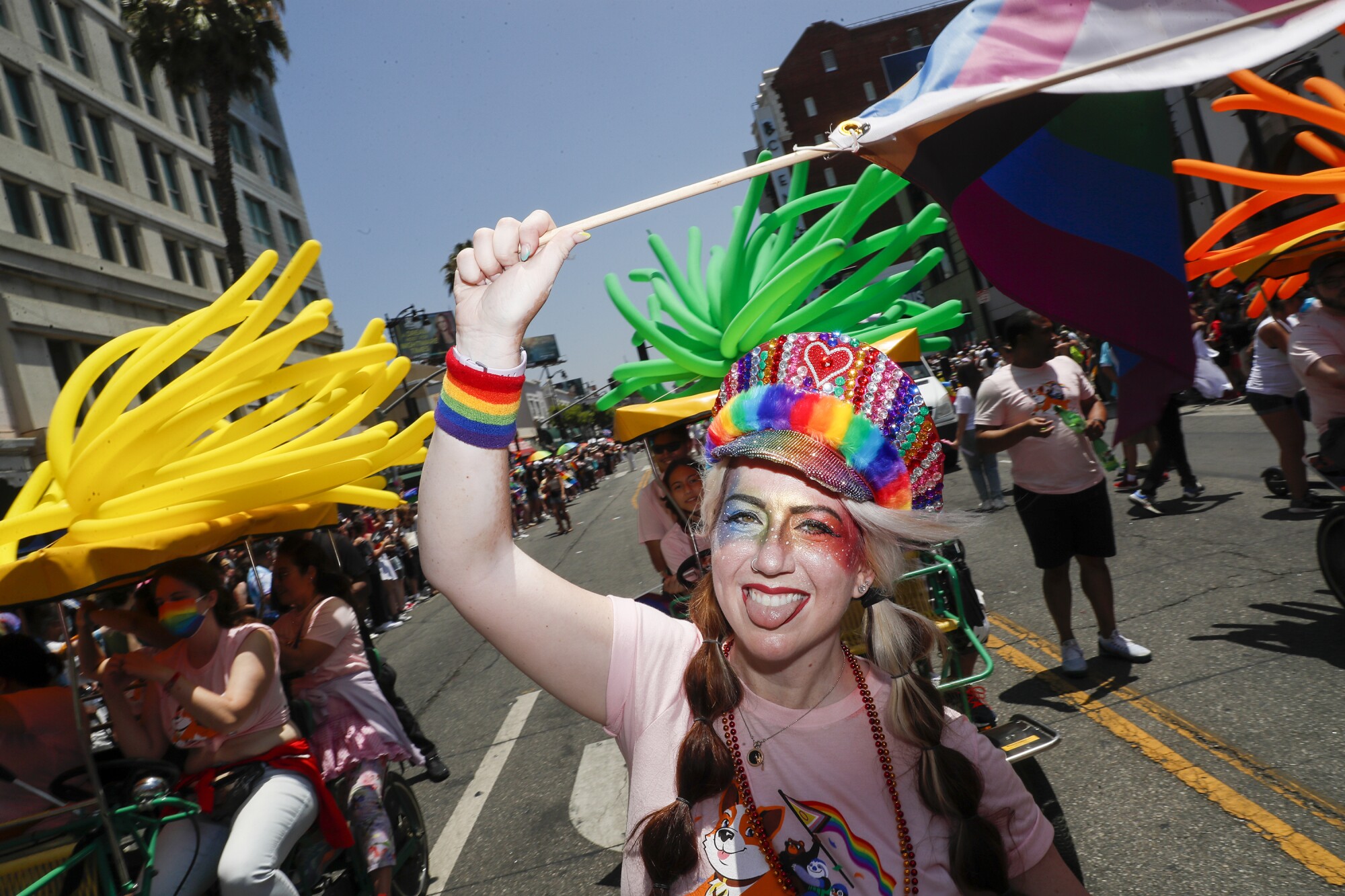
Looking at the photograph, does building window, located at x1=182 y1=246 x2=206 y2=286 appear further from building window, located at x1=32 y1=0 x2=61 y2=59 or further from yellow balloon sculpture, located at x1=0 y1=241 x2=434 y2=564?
yellow balloon sculpture, located at x1=0 y1=241 x2=434 y2=564

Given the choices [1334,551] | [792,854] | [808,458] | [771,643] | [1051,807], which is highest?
[808,458]

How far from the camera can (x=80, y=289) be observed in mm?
23219

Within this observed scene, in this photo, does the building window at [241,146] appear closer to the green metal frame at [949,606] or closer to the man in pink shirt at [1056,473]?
the man in pink shirt at [1056,473]

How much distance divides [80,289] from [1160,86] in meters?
27.1

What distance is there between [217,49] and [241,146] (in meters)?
20.2

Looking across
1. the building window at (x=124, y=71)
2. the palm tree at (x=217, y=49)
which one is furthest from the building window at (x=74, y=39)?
the palm tree at (x=217, y=49)

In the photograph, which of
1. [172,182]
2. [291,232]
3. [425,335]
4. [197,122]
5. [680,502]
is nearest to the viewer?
[680,502]

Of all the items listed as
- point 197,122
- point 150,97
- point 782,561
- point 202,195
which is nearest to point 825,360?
point 782,561

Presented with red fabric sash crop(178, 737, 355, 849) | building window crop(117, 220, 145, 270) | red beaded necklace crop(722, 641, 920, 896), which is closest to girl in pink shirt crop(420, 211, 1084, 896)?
red beaded necklace crop(722, 641, 920, 896)

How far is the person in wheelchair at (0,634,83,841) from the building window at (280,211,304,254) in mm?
41512

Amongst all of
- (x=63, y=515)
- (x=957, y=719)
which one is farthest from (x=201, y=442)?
(x=957, y=719)

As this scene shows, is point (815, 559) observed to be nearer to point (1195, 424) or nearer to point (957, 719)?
point (957, 719)

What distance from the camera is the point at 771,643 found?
1.70 meters

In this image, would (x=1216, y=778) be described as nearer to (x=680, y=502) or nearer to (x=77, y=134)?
(x=680, y=502)
